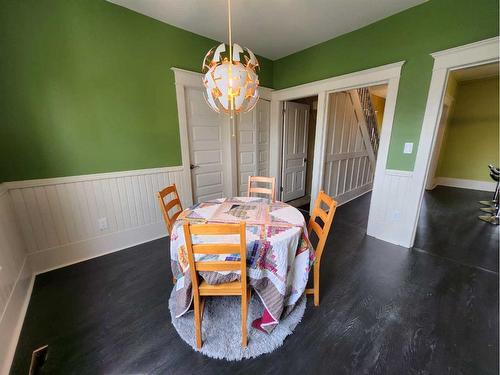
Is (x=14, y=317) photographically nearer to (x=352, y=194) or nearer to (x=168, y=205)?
(x=168, y=205)

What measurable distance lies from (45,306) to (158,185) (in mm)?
1499

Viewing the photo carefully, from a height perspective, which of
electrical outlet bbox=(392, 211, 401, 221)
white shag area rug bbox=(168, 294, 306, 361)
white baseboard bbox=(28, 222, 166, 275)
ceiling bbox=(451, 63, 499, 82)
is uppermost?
ceiling bbox=(451, 63, 499, 82)

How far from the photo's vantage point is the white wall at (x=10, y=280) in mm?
1257

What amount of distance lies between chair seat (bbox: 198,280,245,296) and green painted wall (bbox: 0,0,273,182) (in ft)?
6.14

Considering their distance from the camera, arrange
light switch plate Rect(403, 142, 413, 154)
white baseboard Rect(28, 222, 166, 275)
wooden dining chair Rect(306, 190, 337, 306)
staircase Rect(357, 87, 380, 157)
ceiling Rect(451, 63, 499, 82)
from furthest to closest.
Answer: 1. staircase Rect(357, 87, 380, 157)
2. ceiling Rect(451, 63, 499, 82)
3. light switch plate Rect(403, 142, 413, 154)
4. white baseboard Rect(28, 222, 166, 275)
5. wooden dining chair Rect(306, 190, 337, 306)

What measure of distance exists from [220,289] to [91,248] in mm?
1944

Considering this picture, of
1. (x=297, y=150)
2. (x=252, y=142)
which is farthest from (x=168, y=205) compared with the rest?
(x=297, y=150)

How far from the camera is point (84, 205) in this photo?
2.20 meters

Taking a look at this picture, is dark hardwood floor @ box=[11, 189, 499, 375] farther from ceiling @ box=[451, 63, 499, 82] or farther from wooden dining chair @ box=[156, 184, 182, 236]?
ceiling @ box=[451, 63, 499, 82]

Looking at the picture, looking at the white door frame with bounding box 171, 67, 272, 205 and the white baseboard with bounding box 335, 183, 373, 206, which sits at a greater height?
the white door frame with bounding box 171, 67, 272, 205

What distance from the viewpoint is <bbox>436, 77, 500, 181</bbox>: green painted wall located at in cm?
463

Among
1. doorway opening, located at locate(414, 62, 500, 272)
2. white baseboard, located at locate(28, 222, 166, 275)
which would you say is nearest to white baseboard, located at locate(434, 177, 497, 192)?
doorway opening, located at locate(414, 62, 500, 272)

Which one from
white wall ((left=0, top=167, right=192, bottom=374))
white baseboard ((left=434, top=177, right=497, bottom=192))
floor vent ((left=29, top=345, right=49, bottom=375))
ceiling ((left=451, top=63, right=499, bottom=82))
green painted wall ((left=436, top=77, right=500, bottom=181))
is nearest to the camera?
floor vent ((left=29, top=345, right=49, bottom=375))

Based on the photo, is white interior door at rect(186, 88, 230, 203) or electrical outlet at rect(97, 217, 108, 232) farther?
white interior door at rect(186, 88, 230, 203)
